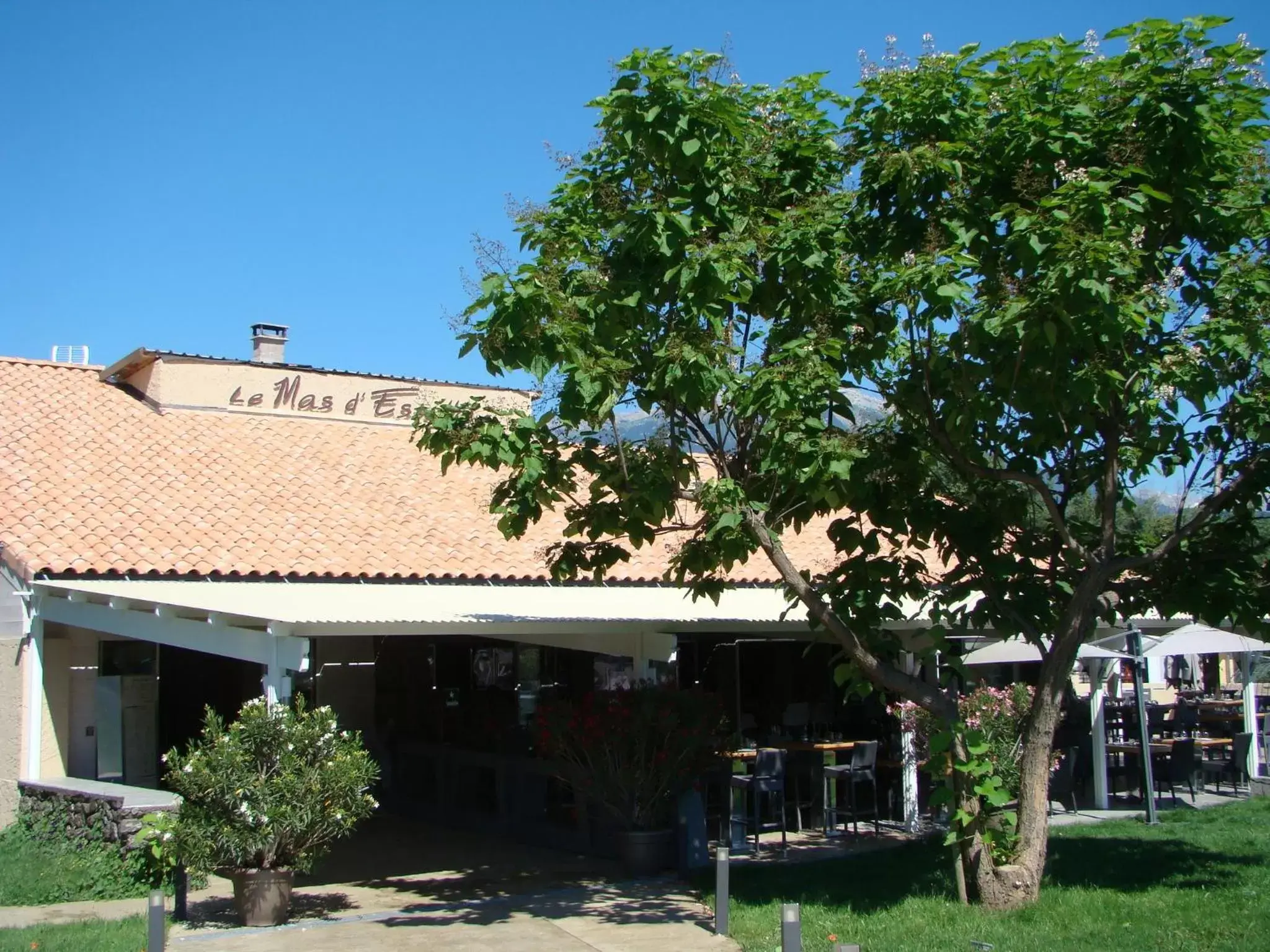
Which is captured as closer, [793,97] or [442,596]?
[793,97]

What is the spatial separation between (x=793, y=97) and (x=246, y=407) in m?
12.2

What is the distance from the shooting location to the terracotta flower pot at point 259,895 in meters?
9.83

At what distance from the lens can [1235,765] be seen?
17.0 metres

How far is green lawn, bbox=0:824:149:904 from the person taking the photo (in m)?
11.0

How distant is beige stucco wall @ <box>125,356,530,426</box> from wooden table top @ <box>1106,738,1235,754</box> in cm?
967

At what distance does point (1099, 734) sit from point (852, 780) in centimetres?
438

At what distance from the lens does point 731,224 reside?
32.2ft

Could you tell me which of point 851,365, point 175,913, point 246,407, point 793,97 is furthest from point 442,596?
point 246,407

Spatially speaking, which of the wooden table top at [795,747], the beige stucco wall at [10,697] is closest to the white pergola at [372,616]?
the beige stucco wall at [10,697]

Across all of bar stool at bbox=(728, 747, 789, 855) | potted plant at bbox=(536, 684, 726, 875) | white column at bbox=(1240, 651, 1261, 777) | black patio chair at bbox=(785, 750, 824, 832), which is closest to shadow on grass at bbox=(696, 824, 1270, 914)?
potted plant at bbox=(536, 684, 726, 875)

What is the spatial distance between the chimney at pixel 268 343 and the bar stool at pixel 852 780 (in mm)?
12667

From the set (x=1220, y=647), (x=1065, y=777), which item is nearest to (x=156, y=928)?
(x=1065, y=777)

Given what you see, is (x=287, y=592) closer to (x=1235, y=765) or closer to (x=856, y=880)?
(x=856, y=880)

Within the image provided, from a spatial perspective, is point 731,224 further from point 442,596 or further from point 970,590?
point 442,596
